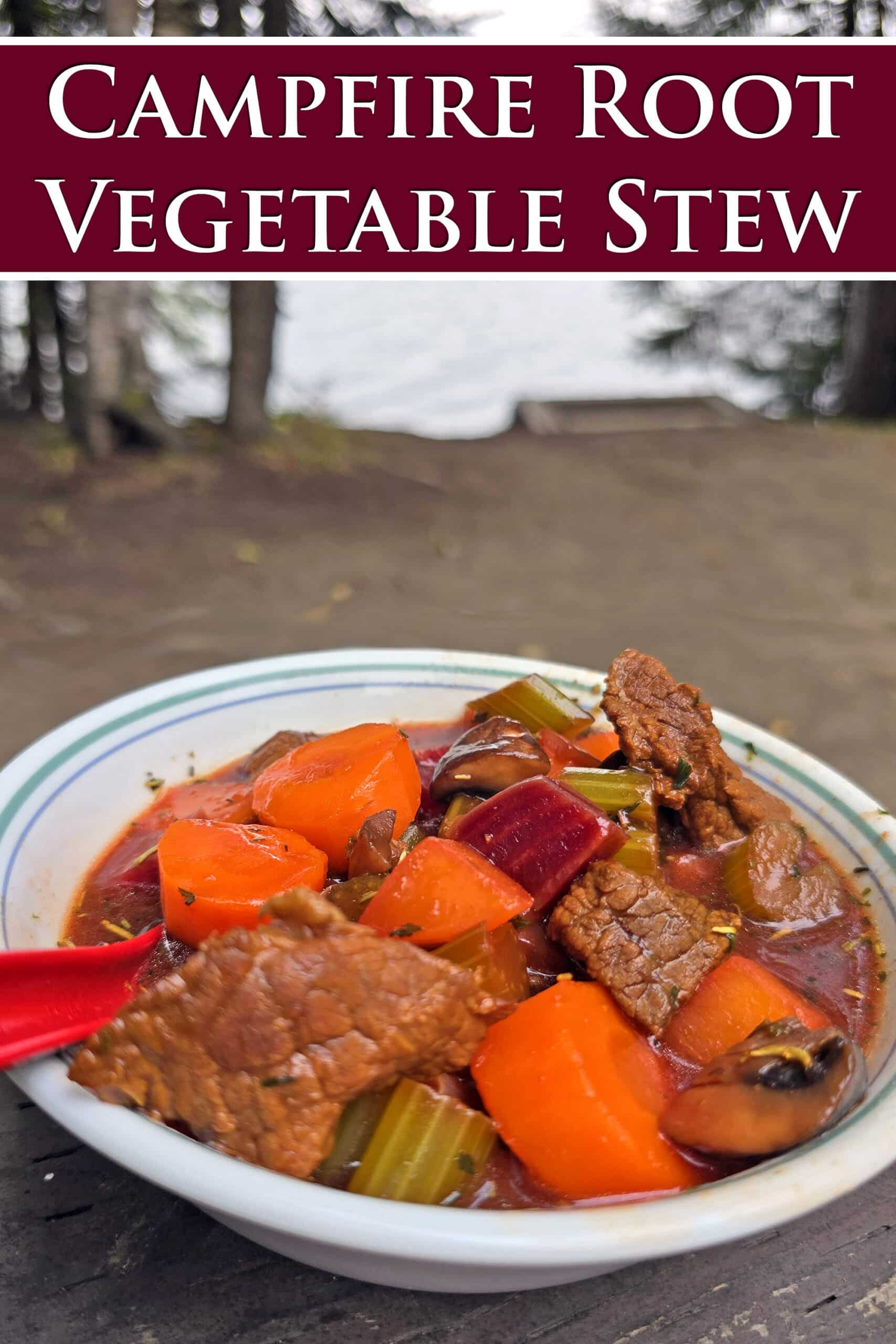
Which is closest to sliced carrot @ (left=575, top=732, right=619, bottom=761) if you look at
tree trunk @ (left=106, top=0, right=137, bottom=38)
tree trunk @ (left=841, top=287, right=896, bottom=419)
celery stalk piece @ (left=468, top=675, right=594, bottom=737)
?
celery stalk piece @ (left=468, top=675, right=594, bottom=737)

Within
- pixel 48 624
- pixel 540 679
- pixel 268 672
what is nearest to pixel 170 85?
pixel 48 624

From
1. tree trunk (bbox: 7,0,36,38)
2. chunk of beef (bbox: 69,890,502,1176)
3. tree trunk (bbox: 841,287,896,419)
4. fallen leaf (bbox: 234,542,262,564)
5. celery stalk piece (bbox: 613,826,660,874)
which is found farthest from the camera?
tree trunk (bbox: 841,287,896,419)

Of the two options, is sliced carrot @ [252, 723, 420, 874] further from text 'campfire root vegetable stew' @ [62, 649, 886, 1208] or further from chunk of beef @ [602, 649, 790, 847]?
chunk of beef @ [602, 649, 790, 847]

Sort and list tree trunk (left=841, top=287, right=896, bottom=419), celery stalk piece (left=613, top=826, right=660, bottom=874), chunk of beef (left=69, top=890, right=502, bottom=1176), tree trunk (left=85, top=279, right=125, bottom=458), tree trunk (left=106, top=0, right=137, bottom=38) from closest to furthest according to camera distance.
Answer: chunk of beef (left=69, top=890, right=502, bottom=1176), celery stalk piece (left=613, top=826, right=660, bottom=874), tree trunk (left=106, top=0, right=137, bottom=38), tree trunk (left=85, top=279, right=125, bottom=458), tree trunk (left=841, top=287, right=896, bottom=419)

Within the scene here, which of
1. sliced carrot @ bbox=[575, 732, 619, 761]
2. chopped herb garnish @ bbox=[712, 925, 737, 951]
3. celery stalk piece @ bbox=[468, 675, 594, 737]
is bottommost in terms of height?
sliced carrot @ bbox=[575, 732, 619, 761]

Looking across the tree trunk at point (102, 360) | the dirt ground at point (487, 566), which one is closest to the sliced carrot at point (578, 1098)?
the dirt ground at point (487, 566)

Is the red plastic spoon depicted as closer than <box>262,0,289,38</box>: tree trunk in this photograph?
A: Yes
